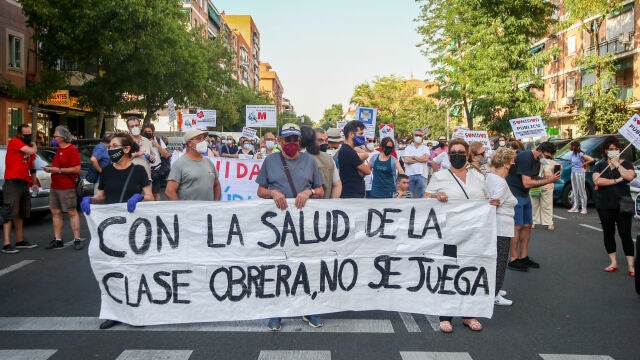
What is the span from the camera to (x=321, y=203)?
566 centimetres

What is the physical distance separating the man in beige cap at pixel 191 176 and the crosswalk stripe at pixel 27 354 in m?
1.90

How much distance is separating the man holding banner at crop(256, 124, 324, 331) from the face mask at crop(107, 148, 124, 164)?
1461 millimetres

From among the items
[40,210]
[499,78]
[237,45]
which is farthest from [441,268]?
[237,45]

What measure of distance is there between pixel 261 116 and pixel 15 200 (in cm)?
1305

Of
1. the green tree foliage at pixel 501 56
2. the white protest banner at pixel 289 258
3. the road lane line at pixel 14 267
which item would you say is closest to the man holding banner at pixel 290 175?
the white protest banner at pixel 289 258

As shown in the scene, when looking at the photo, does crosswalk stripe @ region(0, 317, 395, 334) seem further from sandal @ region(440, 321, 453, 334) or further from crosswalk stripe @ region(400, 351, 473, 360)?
crosswalk stripe @ region(400, 351, 473, 360)

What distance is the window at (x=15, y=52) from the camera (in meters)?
27.0

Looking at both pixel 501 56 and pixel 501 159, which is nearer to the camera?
pixel 501 159

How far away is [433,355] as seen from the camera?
4742 millimetres

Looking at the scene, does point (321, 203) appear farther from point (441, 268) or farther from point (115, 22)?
point (115, 22)

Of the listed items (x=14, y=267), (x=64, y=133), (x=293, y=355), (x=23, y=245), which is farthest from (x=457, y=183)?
(x=23, y=245)

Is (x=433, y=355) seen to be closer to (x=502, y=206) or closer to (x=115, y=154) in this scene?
(x=502, y=206)

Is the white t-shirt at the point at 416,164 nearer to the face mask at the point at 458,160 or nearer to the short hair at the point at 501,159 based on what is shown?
the short hair at the point at 501,159

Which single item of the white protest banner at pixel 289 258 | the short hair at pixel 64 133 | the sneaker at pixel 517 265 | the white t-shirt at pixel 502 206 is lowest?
the sneaker at pixel 517 265
